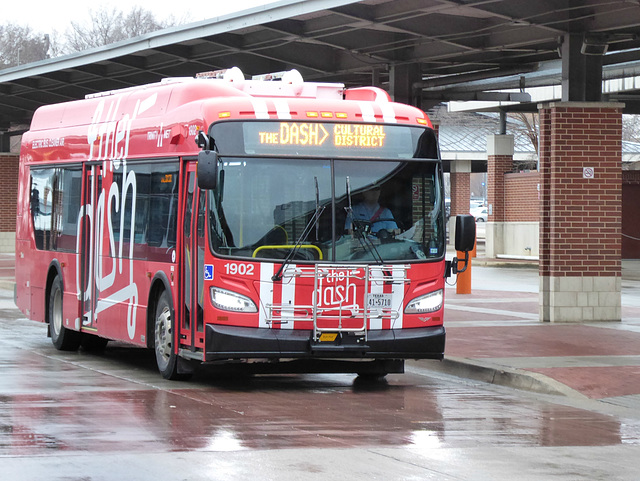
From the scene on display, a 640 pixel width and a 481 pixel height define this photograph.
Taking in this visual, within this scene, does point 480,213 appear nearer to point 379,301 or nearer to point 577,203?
point 577,203

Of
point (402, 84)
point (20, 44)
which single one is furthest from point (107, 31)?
point (402, 84)

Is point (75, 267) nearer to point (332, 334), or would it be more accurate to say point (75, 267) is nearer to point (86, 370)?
point (86, 370)

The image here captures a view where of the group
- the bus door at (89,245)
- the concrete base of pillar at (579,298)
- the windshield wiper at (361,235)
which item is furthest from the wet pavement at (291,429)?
the concrete base of pillar at (579,298)

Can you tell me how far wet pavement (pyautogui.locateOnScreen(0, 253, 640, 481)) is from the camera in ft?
27.6

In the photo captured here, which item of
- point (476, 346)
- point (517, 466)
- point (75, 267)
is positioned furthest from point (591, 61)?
point (517, 466)

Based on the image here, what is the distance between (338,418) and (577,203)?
9.46 metres

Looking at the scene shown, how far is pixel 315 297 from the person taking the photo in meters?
12.2

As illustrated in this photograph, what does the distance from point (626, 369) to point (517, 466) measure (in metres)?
5.71

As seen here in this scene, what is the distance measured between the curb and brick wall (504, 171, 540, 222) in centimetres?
2623

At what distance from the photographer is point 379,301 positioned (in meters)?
12.5

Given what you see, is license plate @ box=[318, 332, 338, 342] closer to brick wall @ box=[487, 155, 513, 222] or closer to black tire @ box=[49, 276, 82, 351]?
black tire @ box=[49, 276, 82, 351]

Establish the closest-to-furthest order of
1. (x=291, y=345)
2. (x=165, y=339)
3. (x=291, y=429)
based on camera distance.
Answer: (x=291, y=429)
(x=291, y=345)
(x=165, y=339)

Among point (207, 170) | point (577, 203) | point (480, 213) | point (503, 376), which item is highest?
point (207, 170)

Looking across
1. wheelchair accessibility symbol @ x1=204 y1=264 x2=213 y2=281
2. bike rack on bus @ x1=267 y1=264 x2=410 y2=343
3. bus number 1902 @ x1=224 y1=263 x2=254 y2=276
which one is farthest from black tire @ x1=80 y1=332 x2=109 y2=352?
bike rack on bus @ x1=267 y1=264 x2=410 y2=343
